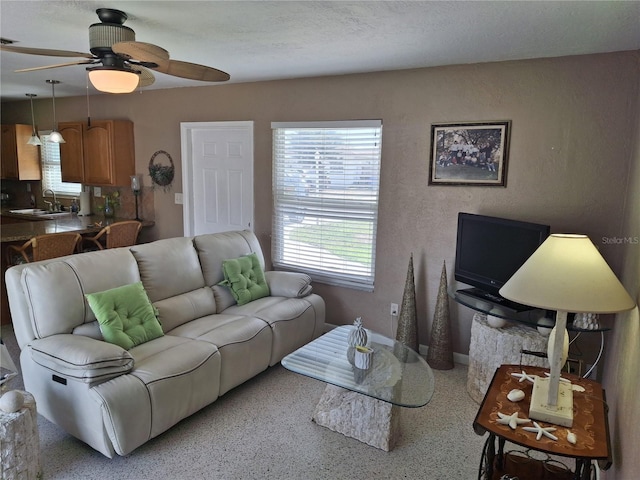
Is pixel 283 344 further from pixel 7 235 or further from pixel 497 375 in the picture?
pixel 7 235

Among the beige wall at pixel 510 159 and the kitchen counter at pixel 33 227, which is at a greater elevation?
the beige wall at pixel 510 159

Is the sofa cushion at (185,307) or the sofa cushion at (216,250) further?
the sofa cushion at (216,250)

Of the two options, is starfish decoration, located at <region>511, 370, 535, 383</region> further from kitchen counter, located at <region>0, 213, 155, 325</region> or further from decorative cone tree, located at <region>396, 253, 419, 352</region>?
kitchen counter, located at <region>0, 213, 155, 325</region>

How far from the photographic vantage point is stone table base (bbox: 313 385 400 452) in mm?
2486

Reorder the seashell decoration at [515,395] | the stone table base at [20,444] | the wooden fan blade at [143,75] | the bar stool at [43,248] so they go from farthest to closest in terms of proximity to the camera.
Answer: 1. the bar stool at [43,248]
2. the wooden fan blade at [143,75]
3. the stone table base at [20,444]
4. the seashell decoration at [515,395]

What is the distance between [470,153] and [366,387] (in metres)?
2.02

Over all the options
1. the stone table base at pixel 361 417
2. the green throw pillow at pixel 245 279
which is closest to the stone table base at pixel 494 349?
the stone table base at pixel 361 417

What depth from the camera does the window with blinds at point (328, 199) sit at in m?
3.89

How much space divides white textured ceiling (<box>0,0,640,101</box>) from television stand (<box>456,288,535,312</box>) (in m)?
1.67

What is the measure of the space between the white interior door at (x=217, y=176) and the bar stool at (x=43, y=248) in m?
1.32

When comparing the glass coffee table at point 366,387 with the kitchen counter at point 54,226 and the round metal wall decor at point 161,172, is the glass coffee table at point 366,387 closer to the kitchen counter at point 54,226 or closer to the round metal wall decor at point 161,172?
the kitchen counter at point 54,226

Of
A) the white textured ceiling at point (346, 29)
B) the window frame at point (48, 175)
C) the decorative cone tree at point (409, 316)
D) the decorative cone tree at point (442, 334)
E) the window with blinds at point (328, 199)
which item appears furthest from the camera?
the window frame at point (48, 175)

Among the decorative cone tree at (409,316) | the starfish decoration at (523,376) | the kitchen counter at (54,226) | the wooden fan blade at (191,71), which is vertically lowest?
the decorative cone tree at (409,316)

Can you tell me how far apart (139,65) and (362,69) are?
6.02ft
